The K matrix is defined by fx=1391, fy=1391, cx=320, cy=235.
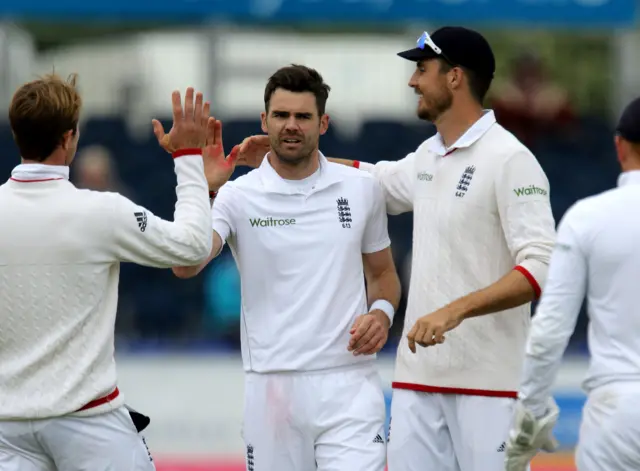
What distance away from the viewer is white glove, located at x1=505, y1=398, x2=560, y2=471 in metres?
4.33

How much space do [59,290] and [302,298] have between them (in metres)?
1.13

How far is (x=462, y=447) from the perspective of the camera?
205 inches

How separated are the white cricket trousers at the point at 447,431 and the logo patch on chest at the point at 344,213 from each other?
2.21ft

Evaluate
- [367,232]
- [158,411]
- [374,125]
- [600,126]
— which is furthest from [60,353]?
[600,126]

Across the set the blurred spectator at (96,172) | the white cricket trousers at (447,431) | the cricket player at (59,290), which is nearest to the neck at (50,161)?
the cricket player at (59,290)

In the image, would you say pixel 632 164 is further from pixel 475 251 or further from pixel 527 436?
pixel 475 251

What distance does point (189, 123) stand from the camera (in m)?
4.67

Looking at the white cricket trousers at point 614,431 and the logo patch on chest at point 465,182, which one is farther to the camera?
the logo patch on chest at point 465,182

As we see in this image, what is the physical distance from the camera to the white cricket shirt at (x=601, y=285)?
13.5 feet

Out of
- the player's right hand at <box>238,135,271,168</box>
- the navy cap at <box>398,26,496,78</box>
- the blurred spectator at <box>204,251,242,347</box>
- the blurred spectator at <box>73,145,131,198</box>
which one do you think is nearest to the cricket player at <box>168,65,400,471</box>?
the player's right hand at <box>238,135,271,168</box>

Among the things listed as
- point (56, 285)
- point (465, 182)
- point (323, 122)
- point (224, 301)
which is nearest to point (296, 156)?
point (323, 122)

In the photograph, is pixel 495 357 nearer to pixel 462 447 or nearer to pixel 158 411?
pixel 462 447

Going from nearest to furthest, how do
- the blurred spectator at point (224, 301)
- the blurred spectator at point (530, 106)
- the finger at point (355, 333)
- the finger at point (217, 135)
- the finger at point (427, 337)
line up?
the finger at point (427, 337) → the finger at point (355, 333) → the finger at point (217, 135) → the blurred spectator at point (224, 301) → the blurred spectator at point (530, 106)

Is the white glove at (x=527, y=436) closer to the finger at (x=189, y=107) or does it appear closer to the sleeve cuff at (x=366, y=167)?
the finger at (x=189, y=107)
